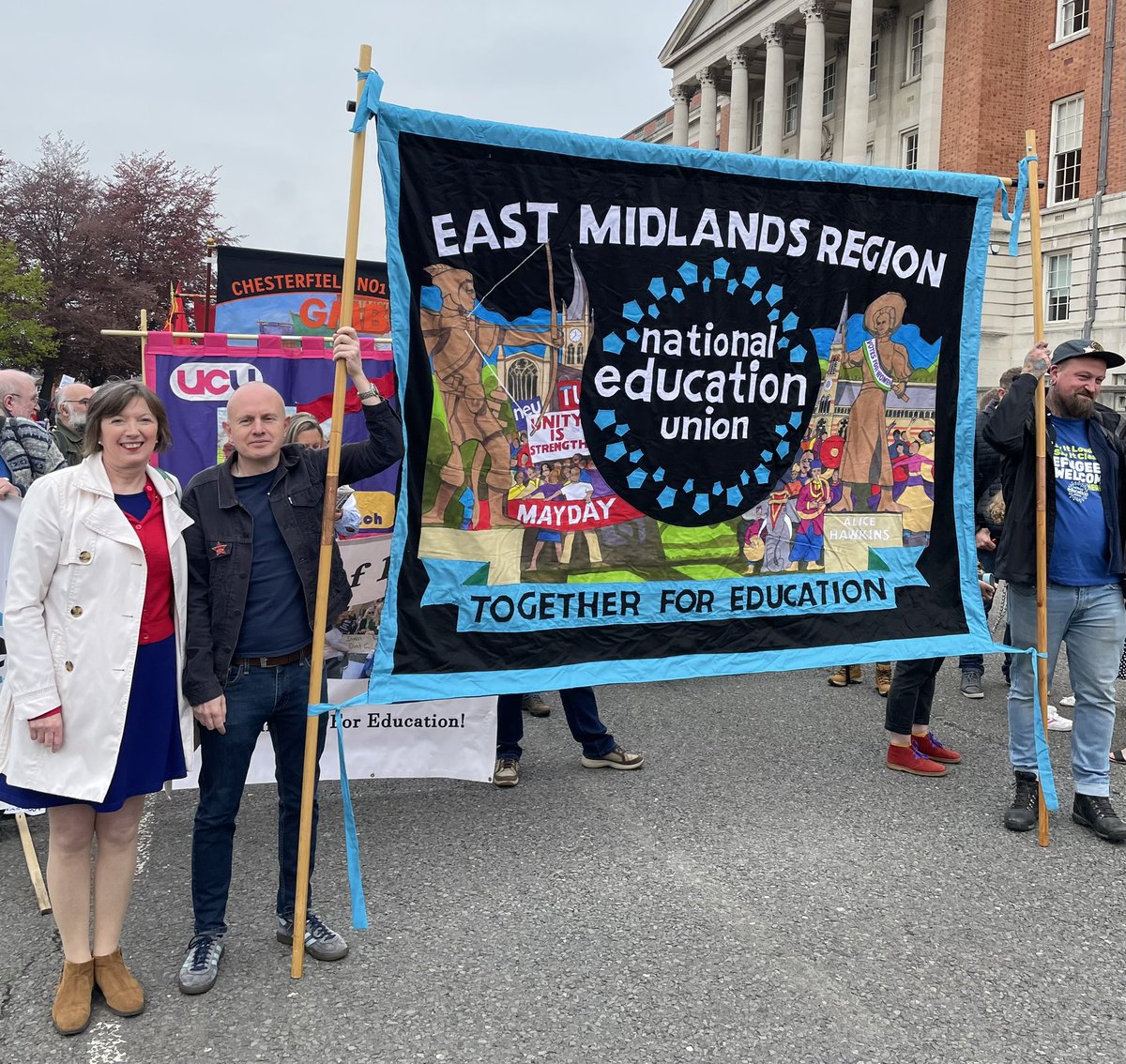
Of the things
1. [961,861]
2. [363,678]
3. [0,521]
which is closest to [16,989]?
[363,678]

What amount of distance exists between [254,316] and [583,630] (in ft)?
18.9

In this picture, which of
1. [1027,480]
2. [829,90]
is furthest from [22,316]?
[1027,480]

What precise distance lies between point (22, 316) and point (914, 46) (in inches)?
1218

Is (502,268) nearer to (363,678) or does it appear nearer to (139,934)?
(363,678)

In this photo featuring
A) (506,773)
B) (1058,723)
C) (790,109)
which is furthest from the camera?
(790,109)

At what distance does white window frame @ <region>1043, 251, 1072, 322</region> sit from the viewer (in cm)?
2745

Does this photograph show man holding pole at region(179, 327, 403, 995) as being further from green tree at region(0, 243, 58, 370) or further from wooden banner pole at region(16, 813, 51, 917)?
green tree at region(0, 243, 58, 370)

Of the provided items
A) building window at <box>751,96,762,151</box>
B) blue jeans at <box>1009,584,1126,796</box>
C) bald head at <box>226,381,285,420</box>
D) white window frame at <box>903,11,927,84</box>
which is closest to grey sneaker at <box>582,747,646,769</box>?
blue jeans at <box>1009,584,1126,796</box>

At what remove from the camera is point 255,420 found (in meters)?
3.12

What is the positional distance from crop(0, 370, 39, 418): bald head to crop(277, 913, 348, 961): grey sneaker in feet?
10.3

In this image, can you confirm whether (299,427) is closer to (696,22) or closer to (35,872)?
(35,872)

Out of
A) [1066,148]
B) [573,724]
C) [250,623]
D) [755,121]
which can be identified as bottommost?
[573,724]

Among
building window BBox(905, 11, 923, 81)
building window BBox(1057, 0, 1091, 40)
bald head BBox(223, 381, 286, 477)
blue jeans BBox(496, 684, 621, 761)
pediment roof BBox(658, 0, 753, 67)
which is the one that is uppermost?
pediment roof BBox(658, 0, 753, 67)

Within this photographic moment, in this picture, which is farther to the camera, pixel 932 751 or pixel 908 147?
pixel 908 147
